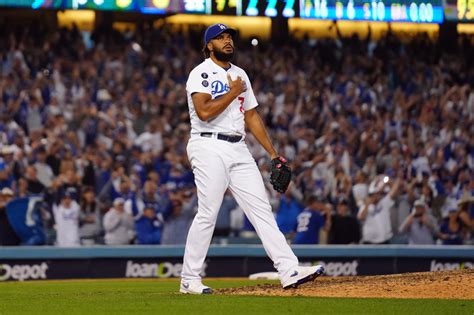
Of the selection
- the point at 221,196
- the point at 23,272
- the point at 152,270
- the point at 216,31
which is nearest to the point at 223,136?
the point at 221,196

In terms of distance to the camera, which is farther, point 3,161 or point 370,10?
point 370,10

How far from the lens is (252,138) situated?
69.1 feet

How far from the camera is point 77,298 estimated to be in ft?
29.6

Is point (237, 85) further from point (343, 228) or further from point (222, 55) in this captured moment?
point (343, 228)

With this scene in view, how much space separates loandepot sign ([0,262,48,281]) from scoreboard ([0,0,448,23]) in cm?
498

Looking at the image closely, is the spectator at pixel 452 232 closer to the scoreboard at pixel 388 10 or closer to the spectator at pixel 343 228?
the spectator at pixel 343 228

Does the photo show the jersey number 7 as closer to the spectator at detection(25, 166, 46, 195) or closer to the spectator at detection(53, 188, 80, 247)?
the spectator at detection(53, 188, 80, 247)

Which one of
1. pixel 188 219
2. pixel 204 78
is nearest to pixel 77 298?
pixel 204 78

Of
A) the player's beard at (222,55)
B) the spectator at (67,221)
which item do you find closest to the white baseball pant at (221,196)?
the player's beard at (222,55)

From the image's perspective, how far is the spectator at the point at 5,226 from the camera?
1612 centimetres

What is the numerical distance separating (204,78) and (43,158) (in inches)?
374

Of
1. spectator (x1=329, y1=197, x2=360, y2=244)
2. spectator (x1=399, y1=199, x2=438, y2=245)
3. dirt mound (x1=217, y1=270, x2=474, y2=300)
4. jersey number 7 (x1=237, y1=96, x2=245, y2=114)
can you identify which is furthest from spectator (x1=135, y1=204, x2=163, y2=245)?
jersey number 7 (x1=237, y1=96, x2=245, y2=114)

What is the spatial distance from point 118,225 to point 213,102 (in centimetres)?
821

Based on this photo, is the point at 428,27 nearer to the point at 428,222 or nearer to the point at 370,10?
the point at 370,10
